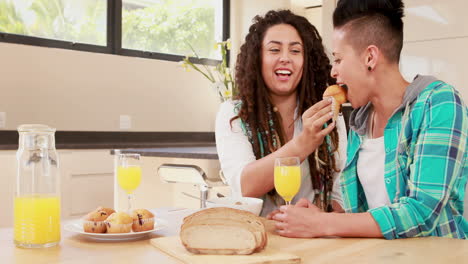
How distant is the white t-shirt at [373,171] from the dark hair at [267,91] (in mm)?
313

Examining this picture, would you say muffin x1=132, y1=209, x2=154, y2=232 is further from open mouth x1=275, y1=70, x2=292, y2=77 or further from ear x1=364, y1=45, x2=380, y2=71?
open mouth x1=275, y1=70, x2=292, y2=77

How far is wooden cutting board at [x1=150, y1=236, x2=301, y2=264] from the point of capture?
1054 millimetres

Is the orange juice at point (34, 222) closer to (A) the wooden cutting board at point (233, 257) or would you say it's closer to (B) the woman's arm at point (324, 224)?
(A) the wooden cutting board at point (233, 257)

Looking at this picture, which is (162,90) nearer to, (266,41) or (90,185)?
(90,185)

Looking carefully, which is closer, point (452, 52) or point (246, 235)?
point (246, 235)

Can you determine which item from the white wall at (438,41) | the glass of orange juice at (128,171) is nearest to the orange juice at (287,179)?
the glass of orange juice at (128,171)

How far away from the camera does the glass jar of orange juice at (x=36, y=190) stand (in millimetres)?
1176

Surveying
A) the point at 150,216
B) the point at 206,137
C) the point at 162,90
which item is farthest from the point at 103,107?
the point at 150,216

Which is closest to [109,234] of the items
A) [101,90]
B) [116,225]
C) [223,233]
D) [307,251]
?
[116,225]

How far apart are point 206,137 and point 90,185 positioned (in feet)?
4.96

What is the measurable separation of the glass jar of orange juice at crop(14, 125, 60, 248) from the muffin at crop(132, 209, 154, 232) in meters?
0.18

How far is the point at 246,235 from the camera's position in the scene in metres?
1.11

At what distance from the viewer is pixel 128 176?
5.59 feet

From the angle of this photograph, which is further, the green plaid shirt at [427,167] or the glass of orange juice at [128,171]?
the glass of orange juice at [128,171]
